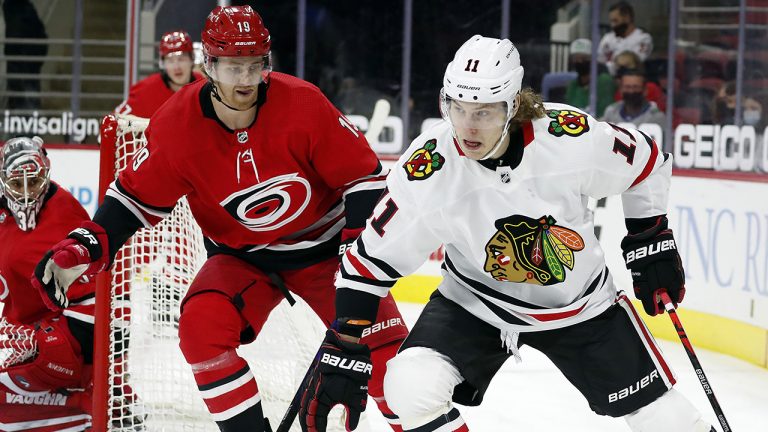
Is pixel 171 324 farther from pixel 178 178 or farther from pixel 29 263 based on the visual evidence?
pixel 178 178

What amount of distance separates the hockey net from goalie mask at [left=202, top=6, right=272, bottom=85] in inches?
23.7

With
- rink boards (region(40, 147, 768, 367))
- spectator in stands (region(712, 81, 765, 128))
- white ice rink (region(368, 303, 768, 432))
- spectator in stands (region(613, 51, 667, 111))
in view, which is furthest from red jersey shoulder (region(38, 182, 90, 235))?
spectator in stands (region(613, 51, 667, 111))

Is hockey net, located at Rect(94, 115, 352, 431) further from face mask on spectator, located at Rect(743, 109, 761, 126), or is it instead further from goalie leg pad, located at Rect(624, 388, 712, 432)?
face mask on spectator, located at Rect(743, 109, 761, 126)

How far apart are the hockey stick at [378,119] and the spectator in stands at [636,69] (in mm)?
1320

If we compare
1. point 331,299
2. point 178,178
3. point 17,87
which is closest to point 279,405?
point 331,299

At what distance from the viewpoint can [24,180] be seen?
10.4 feet

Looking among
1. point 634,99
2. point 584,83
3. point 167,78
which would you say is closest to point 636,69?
point 634,99

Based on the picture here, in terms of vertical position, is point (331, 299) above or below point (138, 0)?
below

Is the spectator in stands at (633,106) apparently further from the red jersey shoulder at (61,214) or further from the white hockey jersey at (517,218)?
the white hockey jersey at (517,218)

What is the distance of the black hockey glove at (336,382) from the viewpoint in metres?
2.22

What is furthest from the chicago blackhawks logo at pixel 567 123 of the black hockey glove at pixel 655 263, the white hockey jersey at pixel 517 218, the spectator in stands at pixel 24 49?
the spectator in stands at pixel 24 49

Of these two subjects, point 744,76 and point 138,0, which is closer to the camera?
point 744,76

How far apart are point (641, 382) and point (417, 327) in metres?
0.46

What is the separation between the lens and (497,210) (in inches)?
85.2
